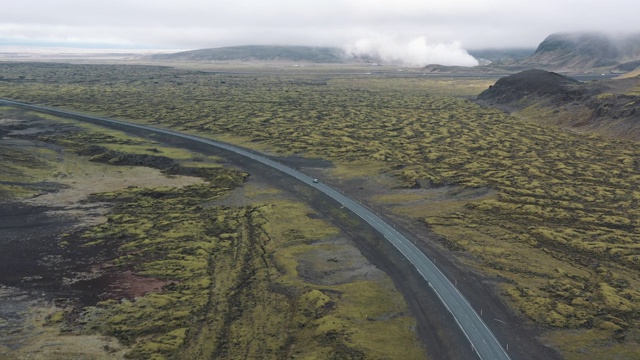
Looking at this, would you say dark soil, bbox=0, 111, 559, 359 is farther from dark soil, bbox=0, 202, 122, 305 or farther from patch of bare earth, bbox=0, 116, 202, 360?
patch of bare earth, bbox=0, 116, 202, 360

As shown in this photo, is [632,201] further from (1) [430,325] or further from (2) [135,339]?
(2) [135,339]

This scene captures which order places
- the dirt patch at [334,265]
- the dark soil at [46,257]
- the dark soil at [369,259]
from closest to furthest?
the dark soil at [369,259] → the dark soil at [46,257] → the dirt patch at [334,265]

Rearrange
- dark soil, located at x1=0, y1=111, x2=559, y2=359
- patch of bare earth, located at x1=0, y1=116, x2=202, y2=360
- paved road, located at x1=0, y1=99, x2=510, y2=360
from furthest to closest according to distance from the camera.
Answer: dark soil, located at x1=0, y1=111, x2=559, y2=359 < paved road, located at x1=0, y1=99, x2=510, y2=360 < patch of bare earth, located at x1=0, y1=116, x2=202, y2=360

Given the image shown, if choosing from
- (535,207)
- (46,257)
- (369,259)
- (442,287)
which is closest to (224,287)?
(369,259)

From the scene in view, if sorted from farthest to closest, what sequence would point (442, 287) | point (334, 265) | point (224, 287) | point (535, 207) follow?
point (535, 207), point (334, 265), point (442, 287), point (224, 287)

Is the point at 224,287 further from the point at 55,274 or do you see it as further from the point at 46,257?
the point at 46,257

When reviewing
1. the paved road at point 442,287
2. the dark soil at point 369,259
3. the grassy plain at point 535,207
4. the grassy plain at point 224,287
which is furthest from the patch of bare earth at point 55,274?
the grassy plain at point 535,207

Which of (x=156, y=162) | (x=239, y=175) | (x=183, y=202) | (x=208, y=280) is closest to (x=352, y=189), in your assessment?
(x=239, y=175)

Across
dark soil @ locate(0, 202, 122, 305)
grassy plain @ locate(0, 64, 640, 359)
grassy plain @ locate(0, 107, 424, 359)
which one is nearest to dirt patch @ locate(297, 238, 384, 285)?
grassy plain @ locate(0, 107, 424, 359)

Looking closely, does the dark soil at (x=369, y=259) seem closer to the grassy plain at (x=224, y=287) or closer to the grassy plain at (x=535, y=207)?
the grassy plain at (x=224, y=287)

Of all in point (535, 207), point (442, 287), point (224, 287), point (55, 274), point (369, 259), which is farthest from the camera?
point (535, 207)


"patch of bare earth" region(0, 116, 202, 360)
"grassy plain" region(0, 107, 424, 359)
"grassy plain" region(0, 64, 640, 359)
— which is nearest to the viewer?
"patch of bare earth" region(0, 116, 202, 360)
